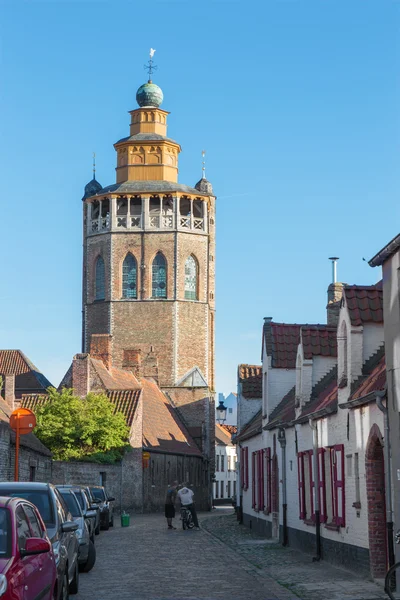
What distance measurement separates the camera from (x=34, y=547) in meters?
10.3

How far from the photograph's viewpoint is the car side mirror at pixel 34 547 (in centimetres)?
1011

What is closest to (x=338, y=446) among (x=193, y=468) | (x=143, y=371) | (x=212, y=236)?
(x=193, y=468)

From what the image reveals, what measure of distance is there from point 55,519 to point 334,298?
21037 mm

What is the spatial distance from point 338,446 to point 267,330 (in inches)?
429

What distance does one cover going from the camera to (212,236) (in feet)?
344

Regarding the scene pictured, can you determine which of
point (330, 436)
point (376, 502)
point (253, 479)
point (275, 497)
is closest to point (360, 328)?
point (330, 436)

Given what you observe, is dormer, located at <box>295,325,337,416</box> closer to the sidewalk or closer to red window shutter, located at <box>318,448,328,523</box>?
red window shutter, located at <box>318,448,328,523</box>

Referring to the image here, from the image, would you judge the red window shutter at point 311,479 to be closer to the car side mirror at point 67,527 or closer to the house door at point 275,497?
the house door at point 275,497

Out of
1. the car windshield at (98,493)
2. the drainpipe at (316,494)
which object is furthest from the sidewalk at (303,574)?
the car windshield at (98,493)

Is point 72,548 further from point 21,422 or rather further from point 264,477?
point 264,477

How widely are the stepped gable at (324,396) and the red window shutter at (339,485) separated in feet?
2.63

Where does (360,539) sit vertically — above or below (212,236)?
below

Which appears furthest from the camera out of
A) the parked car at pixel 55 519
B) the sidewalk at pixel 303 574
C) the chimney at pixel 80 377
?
the chimney at pixel 80 377

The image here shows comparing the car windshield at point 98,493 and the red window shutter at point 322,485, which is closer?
the red window shutter at point 322,485
